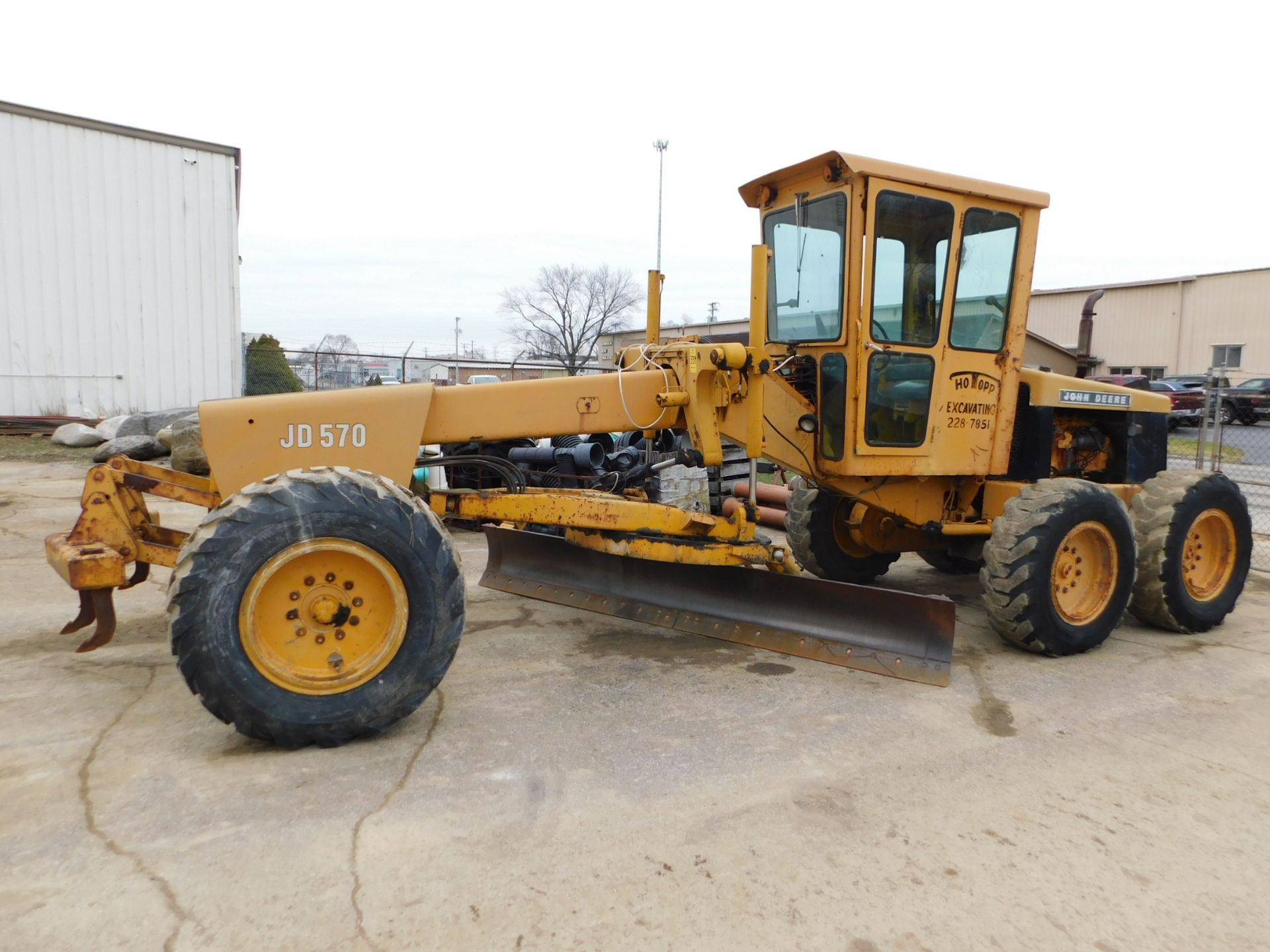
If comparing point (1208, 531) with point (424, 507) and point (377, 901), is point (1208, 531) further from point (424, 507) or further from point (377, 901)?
point (377, 901)

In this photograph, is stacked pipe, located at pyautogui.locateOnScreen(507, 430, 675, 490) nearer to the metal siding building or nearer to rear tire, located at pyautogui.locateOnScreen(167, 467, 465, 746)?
rear tire, located at pyautogui.locateOnScreen(167, 467, 465, 746)

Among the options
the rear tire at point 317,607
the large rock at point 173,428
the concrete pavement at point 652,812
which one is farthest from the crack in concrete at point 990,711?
the large rock at point 173,428

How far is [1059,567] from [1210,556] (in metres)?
1.72

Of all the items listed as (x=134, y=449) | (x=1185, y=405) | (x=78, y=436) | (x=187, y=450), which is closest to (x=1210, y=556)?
(x=187, y=450)

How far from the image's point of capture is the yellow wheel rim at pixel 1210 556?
582 centimetres

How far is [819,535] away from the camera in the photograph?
21.4ft

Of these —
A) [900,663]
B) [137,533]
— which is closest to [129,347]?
[137,533]

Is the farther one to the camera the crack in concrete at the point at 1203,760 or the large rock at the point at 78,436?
the large rock at the point at 78,436

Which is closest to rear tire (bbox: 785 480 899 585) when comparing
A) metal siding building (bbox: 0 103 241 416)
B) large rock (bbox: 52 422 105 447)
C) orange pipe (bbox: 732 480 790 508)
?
orange pipe (bbox: 732 480 790 508)

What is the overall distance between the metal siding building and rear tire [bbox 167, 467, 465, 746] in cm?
1484

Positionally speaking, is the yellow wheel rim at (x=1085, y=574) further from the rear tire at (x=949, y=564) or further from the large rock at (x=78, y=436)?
the large rock at (x=78, y=436)

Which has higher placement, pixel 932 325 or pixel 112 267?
pixel 112 267

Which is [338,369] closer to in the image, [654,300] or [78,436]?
[78,436]

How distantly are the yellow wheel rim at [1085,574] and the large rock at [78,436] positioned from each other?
49.0 ft
